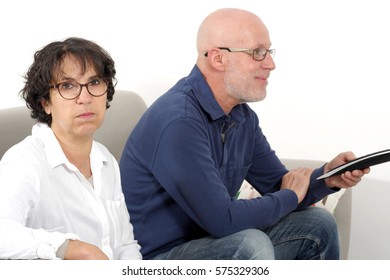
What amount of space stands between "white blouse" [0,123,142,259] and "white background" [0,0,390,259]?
152 centimetres

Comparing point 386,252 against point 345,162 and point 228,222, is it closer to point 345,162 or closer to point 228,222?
point 345,162

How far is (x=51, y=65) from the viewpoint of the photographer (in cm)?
179

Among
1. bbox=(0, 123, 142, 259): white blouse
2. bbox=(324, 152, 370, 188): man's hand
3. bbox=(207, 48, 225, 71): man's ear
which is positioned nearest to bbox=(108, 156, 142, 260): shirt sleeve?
bbox=(0, 123, 142, 259): white blouse

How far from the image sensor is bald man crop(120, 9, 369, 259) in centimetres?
213

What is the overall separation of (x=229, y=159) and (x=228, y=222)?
310 millimetres

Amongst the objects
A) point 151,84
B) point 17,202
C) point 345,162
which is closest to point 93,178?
point 17,202

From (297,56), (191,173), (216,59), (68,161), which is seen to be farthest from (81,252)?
(297,56)

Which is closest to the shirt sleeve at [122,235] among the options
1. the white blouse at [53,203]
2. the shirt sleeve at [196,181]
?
the white blouse at [53,203]

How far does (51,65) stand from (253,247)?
0.75m

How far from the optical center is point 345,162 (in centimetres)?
245

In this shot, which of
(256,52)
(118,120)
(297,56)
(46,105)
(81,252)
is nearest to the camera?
(81,252)

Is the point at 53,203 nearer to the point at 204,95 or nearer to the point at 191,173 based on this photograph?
the point at 191,173

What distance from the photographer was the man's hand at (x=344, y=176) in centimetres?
238

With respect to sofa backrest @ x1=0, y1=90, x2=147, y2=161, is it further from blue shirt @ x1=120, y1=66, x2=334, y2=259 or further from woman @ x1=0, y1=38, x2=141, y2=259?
woman @ x1=0, y1=38, x2=141, y2=259
